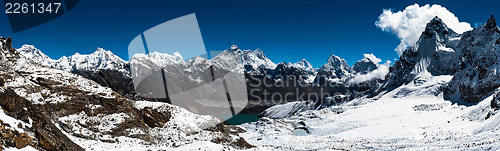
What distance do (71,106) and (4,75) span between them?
288 inches

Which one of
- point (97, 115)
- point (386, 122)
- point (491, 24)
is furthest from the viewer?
point (491, 24)

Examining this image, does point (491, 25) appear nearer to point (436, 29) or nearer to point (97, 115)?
point (436, 29)

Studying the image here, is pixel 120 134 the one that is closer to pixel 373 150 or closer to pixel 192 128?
pixel 192 128

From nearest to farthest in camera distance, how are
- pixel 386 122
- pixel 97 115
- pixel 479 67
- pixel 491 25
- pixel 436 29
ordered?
1. pixel 97 115
2. pixel 386 122
3. pixel 479 67
4. pixel 491 25
5. pixel 436 29

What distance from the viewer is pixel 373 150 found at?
4069cm

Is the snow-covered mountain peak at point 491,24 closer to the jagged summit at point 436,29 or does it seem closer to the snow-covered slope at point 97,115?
the jagged summit at point 436,29

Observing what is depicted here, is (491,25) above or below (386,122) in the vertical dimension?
above

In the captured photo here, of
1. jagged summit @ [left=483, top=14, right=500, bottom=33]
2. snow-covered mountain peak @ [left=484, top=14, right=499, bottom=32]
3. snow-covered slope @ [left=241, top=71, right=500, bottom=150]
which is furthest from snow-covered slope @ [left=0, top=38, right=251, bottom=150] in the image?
snow-covered mountain peak @ [left=484, top=14, right=499, bottom=32]

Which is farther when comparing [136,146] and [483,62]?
[483,62]

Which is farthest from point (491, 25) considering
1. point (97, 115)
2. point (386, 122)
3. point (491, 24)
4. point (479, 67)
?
point (97, 115)

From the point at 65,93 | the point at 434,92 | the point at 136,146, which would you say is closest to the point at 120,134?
the point at 136,146

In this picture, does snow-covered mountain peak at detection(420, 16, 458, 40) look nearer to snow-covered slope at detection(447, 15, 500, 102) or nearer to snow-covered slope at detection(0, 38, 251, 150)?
snow-covered slope at detection(447, 15, 500, 102)

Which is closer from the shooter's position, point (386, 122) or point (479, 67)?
point (386, 122)

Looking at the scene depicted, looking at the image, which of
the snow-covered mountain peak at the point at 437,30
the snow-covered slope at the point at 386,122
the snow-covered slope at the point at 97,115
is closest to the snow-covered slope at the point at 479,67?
the snow-covered slope at the point at 386,122
